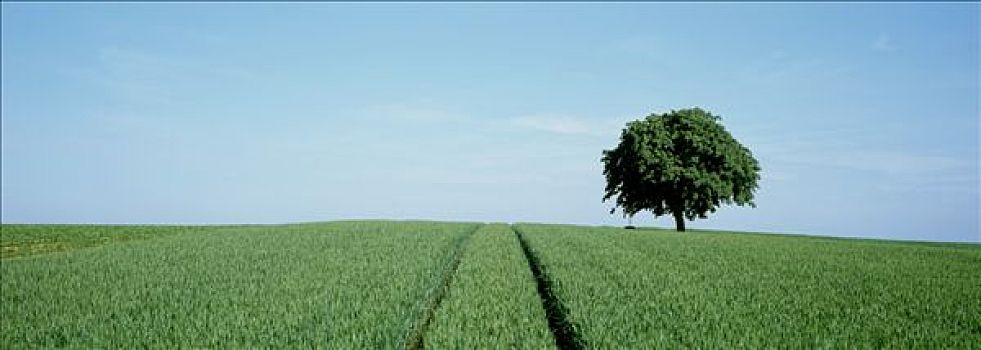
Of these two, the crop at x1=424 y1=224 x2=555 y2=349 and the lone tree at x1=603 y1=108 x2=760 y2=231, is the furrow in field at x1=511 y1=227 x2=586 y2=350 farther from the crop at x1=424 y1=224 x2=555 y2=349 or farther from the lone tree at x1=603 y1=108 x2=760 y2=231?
the lone tree at x1=603 y1=108 x2=760 y2=231

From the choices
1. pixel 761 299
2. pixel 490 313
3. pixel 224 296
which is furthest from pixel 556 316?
pixel 224 296

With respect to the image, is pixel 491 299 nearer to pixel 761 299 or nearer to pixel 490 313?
pixel 490 313

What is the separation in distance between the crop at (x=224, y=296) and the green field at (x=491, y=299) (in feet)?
0.17

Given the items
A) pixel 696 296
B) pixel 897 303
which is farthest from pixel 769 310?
pixel 897 303

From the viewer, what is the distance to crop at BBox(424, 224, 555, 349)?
10.1m

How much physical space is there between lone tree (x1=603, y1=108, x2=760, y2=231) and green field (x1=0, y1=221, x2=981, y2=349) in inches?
975

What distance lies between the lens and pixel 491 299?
13.7 m

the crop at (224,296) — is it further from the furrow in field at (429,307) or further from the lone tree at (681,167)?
the lone tree at (681,167)

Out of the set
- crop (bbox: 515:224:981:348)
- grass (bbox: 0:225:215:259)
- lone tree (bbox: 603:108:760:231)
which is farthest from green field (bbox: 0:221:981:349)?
lone tree (bbox: 603:108:760:231)

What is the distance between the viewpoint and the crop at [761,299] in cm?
1026

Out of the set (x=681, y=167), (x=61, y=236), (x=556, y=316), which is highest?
(x=681, y=167)

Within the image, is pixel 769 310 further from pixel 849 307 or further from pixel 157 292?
pixel 157 292

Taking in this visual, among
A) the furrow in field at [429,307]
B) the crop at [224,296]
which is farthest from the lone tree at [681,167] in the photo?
the furrow in field at [429,307]

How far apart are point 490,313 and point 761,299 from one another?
5.50 meters
